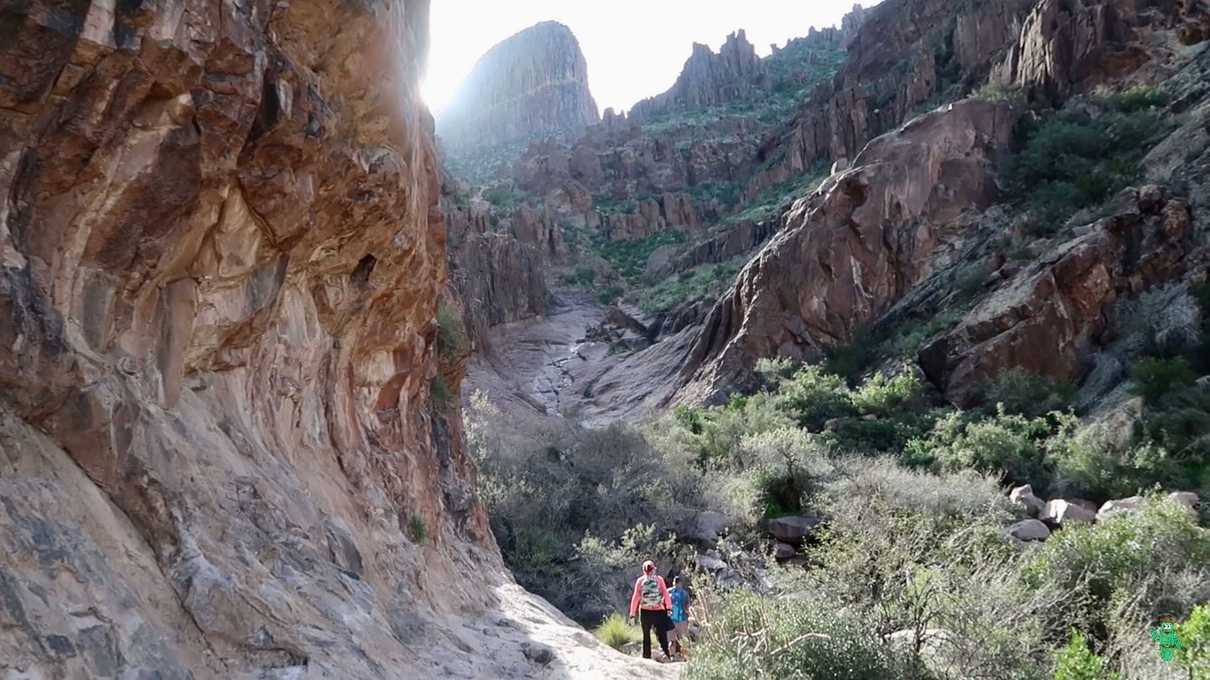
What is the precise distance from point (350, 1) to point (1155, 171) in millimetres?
26079

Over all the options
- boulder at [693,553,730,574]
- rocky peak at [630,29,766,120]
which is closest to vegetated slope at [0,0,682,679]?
boulder at [693,553,730,574]

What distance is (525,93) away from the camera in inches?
5027

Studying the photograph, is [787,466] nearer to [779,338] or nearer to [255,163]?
[779,338]

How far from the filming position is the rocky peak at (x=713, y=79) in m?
92.2

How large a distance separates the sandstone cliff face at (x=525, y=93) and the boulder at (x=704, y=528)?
106061mm

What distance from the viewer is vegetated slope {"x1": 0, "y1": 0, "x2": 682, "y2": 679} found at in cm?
368

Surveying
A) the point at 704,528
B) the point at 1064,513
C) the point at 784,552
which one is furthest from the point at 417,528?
the point at 1064,513

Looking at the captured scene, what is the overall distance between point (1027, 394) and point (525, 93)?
382ft

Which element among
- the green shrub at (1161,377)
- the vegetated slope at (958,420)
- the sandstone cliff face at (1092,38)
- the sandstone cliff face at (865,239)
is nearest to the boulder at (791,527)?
the vegetated slope at (958,420)

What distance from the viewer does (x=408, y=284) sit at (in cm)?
880

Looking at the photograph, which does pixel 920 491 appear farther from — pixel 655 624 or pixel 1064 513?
pixel 655 624

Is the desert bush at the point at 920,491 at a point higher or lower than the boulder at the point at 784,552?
higher

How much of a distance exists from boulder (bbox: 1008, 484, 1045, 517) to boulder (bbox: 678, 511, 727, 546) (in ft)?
19.6

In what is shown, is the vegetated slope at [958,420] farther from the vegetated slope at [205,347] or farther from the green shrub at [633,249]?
the green shrub at [633,249]
